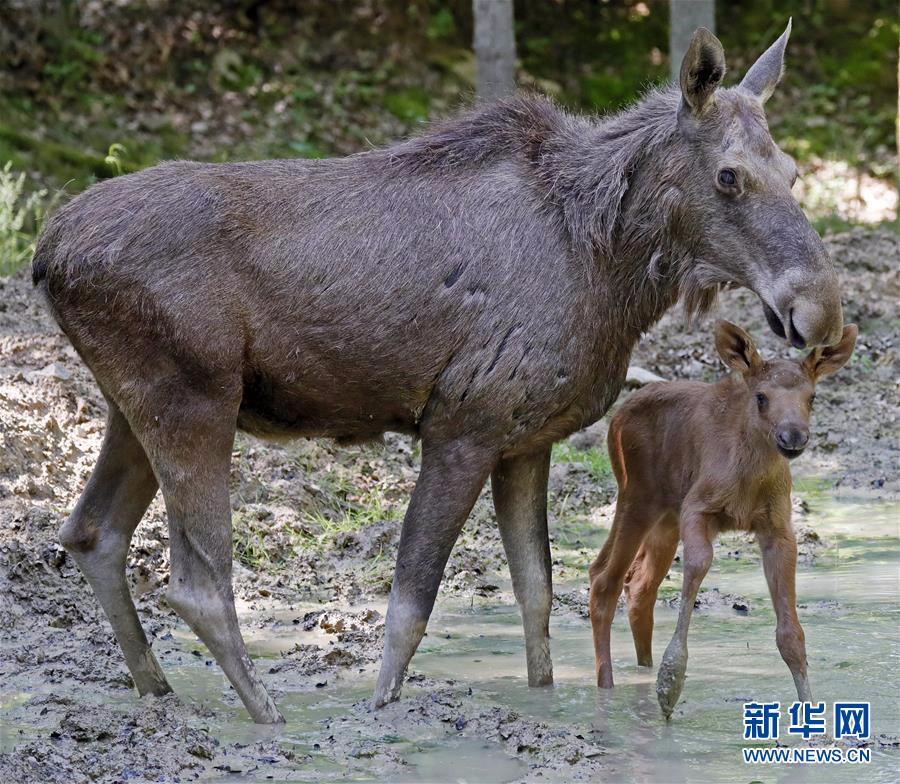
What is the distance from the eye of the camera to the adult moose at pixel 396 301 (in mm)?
5285

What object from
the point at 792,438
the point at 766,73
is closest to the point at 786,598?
the point at 792,438

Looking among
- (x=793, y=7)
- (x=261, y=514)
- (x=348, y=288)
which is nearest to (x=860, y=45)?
(x=793, y=7)

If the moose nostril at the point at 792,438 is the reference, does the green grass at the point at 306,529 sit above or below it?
below

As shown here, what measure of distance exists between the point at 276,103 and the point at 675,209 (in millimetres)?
11577

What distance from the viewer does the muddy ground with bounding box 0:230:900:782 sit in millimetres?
4852

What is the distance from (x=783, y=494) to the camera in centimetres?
549

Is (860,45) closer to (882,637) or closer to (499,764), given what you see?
(882,637)

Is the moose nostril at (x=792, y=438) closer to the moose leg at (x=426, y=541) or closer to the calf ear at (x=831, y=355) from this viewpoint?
the calf ear at (x=831, y=355)

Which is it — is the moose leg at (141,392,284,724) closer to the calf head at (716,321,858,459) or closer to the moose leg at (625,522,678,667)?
the moose leg at (625,522,678,667)

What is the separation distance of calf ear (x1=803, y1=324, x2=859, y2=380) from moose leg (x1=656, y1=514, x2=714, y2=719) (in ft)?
2.53

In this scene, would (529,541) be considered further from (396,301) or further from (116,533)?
(116,533)

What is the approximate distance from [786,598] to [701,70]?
6.96 ft

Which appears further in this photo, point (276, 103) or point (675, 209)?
point (276, 103)

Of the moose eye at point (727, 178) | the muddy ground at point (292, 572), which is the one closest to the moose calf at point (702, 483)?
the moose eye at point (727, 178)
